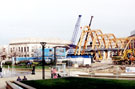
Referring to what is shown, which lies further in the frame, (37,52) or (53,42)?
(53,42)

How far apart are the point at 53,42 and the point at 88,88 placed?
14663cm

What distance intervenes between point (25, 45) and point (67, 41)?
34.2m

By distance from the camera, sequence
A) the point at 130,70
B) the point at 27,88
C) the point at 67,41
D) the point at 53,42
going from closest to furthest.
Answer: the point at 27,88 < the point at 130,70 < the point at 53,42 < the point at 67,41

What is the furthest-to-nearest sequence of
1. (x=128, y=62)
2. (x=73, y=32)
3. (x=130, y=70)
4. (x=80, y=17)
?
(x=73, y=32)
(x=80, y=17)
(x=128, y=62)
(x=130, y=70)

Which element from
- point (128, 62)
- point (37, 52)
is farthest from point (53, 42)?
point (128, 62)

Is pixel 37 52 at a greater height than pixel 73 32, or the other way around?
pixel 73 32

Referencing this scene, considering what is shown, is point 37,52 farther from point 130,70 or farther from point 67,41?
point 67,41

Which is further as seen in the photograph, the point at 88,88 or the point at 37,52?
the point at 37,52

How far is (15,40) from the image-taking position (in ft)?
505

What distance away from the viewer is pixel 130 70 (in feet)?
83.2

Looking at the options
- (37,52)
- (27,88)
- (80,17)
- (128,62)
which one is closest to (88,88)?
(27,88)

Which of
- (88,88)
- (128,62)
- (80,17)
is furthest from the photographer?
(80,17)

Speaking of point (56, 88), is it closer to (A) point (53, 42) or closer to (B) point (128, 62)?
(B) point (128, 62)

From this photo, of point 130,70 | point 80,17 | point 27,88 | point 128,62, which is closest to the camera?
point 27,88
